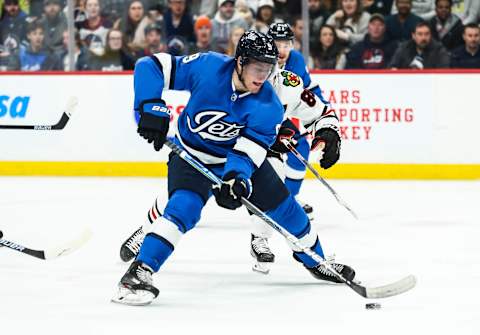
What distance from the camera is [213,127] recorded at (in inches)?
144

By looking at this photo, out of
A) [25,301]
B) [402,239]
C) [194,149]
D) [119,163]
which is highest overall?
[194,149]

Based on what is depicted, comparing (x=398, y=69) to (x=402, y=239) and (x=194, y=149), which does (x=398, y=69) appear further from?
(x=194, y=149)

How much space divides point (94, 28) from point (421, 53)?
8.20 feet

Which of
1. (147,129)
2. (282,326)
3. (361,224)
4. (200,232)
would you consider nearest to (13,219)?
(200,232)

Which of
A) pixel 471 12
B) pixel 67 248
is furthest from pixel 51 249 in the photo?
pixel 471 12

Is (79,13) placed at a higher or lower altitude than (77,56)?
higher

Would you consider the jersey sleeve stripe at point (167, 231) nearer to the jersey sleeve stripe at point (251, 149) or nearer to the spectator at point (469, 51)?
the jersey sleeve stripe at point (251, 149)

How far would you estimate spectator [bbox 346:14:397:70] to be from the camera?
7582 mm

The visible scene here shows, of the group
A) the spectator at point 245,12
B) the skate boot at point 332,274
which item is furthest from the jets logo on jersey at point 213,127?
the spectator at point 245,12

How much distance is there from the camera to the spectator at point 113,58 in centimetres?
792

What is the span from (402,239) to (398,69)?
2618 millimetres

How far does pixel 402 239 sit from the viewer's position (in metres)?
5.06

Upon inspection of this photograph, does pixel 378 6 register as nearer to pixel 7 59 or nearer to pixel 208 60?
pixel 7 59

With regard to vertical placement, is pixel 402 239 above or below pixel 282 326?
below
